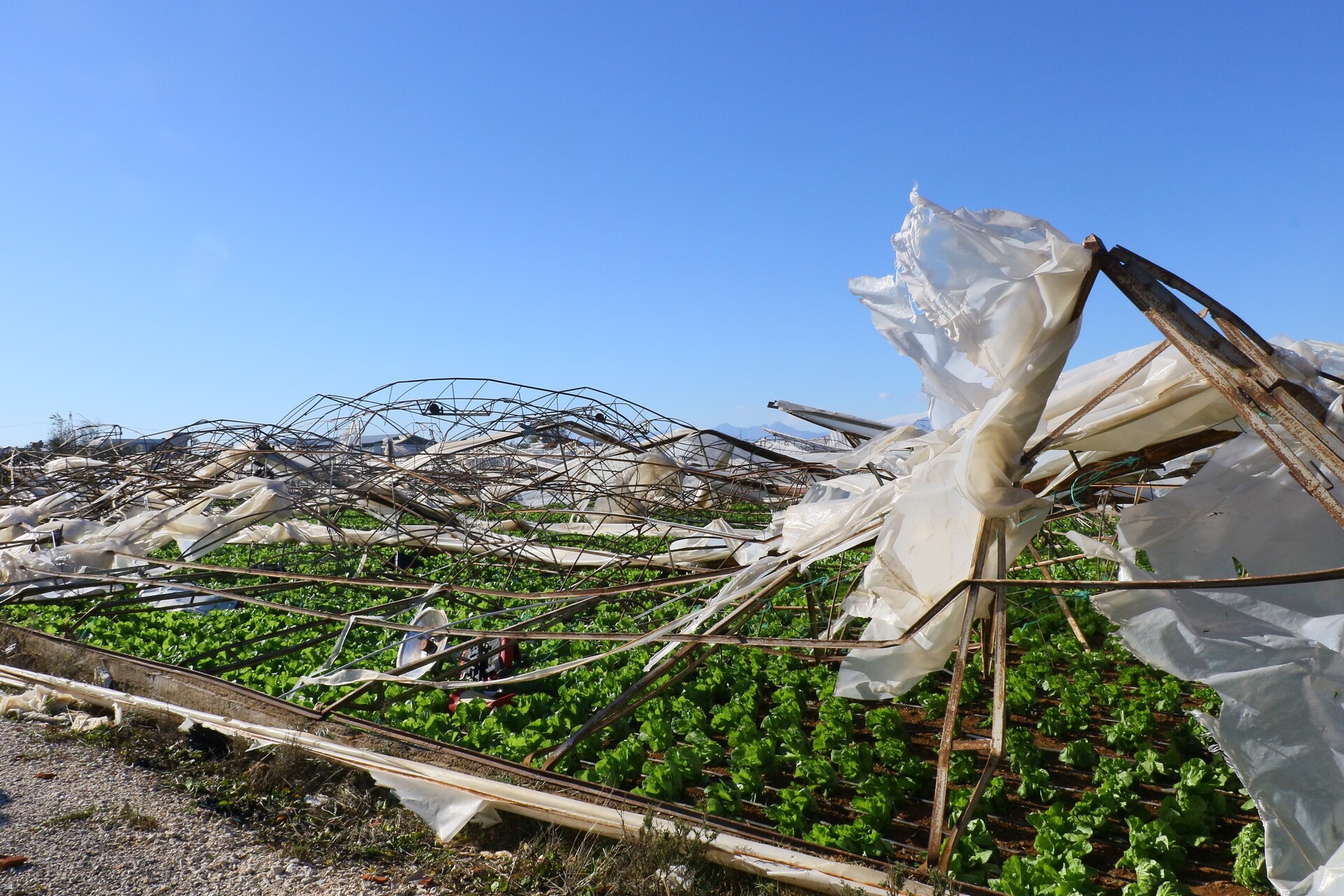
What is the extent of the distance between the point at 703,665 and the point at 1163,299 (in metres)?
3.29

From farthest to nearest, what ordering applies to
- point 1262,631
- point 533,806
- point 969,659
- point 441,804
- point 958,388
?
point 969,659 < point 441,804 < point 533,806 < point 958,388 < point 1262,631

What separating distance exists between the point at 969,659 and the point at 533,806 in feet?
9.68

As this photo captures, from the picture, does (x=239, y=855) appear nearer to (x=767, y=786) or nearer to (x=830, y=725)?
(x=767, y=786)

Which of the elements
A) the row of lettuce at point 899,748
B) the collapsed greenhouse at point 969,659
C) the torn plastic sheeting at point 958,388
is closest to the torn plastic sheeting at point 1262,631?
the collapsed greenhouse at point 969,659

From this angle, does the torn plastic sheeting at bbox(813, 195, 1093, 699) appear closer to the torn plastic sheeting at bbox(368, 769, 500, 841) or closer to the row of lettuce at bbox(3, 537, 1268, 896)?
the row of lettuce at bbox(3, 537, 1268, 896)

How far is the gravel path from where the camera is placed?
292 cm

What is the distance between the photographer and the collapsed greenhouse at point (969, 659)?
2.17 m

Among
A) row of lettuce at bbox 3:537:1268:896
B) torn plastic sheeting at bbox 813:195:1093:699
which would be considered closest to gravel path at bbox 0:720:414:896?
row of lettuce at bbox 3:537:1268:896

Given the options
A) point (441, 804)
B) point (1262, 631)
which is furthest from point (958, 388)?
point (441, 804)

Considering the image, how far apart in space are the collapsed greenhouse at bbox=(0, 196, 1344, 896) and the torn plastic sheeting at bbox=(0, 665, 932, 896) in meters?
0.01

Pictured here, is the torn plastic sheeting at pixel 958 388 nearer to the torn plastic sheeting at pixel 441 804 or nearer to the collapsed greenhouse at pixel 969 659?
the collapsed greenhouse at pixel 969 659

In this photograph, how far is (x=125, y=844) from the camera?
126 inches

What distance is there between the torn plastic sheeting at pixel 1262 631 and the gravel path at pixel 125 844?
2.44 m

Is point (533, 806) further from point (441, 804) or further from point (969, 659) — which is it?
point (969, 659)
